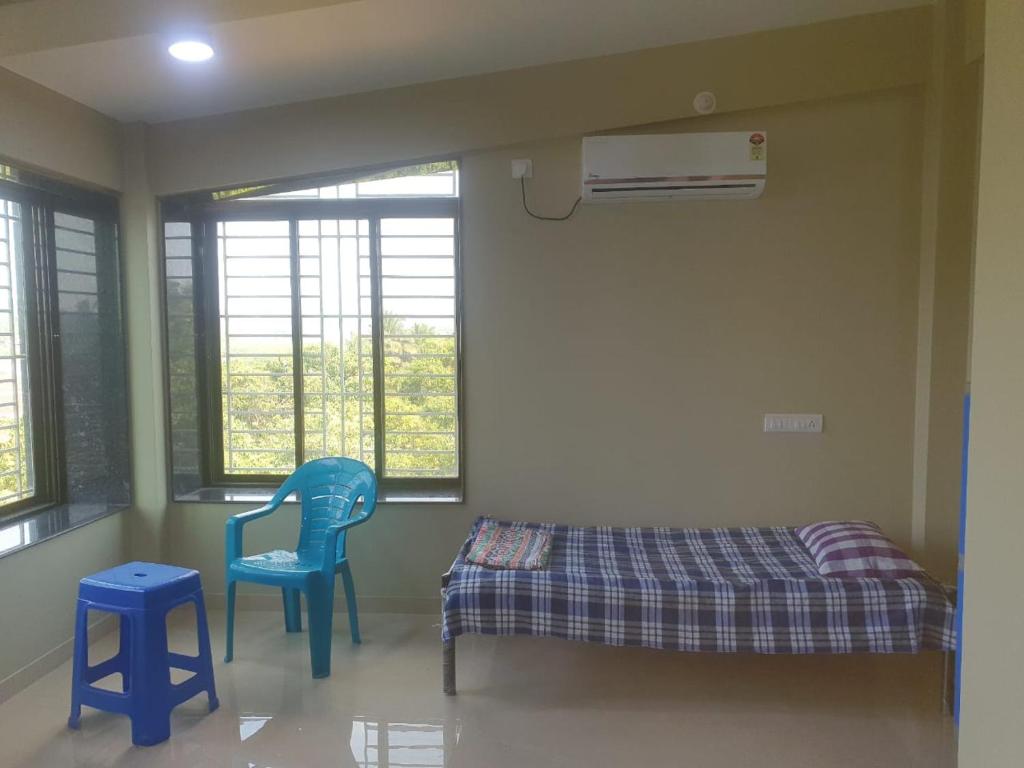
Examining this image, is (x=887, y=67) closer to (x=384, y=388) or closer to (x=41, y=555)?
(x=384, y=388)

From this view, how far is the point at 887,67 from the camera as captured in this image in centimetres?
326

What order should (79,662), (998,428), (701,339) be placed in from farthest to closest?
(701,339), (79,662), (998,428)

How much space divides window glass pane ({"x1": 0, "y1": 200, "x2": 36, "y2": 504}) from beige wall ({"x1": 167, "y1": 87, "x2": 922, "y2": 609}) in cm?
163

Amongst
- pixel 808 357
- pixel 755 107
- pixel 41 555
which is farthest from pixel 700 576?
pixel 41 555

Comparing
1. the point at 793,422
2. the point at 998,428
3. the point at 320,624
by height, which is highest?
the point at 998,428

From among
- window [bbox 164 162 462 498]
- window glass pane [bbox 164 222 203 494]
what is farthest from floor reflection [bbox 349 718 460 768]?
window glass pane [bbox 164 222 203 494]

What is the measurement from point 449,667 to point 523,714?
332mm

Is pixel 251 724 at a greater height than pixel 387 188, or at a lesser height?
lesser

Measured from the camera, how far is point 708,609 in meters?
2.69

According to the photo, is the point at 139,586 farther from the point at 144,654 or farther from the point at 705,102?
the point at 705,102

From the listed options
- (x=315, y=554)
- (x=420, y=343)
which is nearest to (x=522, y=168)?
(x=420, y=343)

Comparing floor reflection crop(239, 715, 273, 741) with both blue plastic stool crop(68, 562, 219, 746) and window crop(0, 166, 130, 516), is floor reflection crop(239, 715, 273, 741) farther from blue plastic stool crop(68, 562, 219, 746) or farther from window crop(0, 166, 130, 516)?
window crop(0, 166, 130, 516)

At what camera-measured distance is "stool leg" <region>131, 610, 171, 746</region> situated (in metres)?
2.46

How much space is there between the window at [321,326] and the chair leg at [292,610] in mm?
685
